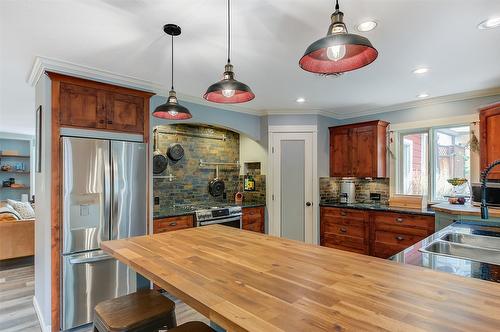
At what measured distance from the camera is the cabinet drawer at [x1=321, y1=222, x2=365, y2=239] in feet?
14.2

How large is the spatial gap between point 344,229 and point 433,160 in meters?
1.67

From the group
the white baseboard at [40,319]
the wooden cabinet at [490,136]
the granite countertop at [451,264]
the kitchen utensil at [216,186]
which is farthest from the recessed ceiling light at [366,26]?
the white baseboard at [40,319]

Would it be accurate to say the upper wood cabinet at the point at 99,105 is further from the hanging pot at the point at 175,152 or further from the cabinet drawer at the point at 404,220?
the cabinet drawer at the point at 404,220

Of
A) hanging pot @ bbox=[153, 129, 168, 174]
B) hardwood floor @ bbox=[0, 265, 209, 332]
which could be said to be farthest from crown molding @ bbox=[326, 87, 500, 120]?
hardwood floor @ bbox=[0, 265, 209, 332]

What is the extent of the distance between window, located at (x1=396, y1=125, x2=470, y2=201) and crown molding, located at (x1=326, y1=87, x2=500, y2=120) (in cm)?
39

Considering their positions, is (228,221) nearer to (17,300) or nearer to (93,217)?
(93,217)

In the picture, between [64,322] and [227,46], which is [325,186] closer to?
[227,46]

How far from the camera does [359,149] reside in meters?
4.62

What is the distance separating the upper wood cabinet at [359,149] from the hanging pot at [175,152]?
8.43 feet

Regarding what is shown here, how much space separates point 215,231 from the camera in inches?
82.1

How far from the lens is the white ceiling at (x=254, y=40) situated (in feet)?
5.95

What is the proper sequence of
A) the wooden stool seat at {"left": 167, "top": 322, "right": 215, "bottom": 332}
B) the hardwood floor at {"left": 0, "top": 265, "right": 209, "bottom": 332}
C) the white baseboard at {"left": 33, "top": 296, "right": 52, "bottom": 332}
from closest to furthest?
the wooden stool seat at {"left": 167, "top": 322, "right": 215, "bottom": 332}, the white baseboard at {"left": 33, "top": 296, "right": 52, "bottom": 332}, the hardwood floor at {"left": 0, "top": 265, "right": 209, "bottom": 332}

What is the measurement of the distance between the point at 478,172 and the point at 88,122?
183 inches

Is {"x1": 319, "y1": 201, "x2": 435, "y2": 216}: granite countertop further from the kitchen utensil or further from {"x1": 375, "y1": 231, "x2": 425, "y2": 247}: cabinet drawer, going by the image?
the kitchen utensil
